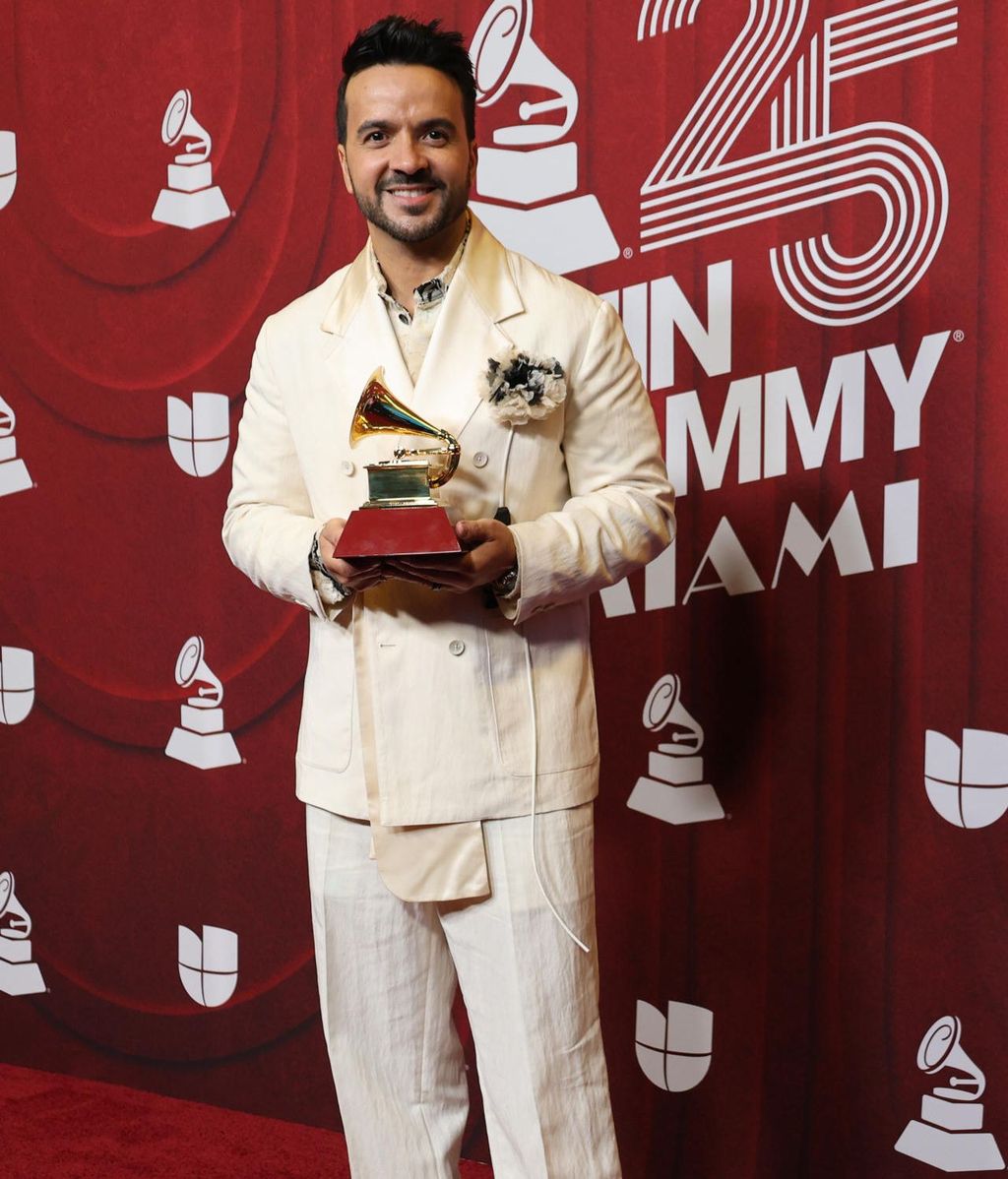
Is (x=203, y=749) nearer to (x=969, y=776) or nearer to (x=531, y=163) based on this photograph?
(x=531, y=163)

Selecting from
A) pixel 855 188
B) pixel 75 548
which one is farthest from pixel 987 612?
pixel 75 548

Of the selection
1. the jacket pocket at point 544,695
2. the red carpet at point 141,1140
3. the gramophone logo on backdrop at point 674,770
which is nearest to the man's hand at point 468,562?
the jacket pocket at point 544,695

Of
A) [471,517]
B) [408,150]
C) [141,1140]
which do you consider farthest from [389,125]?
[141,1140]

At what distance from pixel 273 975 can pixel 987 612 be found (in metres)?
1.59

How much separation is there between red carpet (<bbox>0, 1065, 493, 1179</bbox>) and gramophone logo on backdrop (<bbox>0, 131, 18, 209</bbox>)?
6.19 ft

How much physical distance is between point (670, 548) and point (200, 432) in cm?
102

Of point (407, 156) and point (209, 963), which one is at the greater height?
point (407, 156)

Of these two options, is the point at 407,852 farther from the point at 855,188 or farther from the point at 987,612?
the point at 855,188

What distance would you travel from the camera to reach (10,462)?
3111 millimetres

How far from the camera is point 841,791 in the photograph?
92.0 inches

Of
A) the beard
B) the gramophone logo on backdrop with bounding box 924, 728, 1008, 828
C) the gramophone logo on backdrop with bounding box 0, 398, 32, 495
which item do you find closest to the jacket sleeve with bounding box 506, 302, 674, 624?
the beard

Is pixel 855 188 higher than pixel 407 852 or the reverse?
higher

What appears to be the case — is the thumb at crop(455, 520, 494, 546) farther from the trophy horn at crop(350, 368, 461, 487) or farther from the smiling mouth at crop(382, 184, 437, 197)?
the smiling mouth at crop(382, 184, 437, 197)

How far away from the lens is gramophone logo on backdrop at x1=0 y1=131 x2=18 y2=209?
303 centimetres
